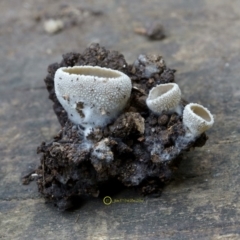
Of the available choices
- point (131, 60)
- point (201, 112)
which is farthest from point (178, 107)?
point (131, 60)

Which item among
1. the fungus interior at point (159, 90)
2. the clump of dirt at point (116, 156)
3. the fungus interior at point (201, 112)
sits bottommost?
the clump of dirt at point (116, 156)

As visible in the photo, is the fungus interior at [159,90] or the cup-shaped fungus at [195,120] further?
the fungus interior at [159,90]

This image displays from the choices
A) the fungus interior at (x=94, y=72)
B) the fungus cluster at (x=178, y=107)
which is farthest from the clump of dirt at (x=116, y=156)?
the fungus interior at (x=94, y=72)

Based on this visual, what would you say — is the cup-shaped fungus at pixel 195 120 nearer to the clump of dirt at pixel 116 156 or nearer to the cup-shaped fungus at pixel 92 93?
the clump of dirt at pixel 116 156

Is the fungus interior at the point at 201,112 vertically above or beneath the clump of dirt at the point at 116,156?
above

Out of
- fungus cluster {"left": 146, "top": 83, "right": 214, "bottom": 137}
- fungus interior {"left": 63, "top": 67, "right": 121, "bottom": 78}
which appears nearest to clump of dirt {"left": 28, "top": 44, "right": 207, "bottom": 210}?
fungus cluster {"left": 146, "top": 83, "right": 214, "bottom": 137}

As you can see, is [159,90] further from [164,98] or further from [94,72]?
[94,72]
